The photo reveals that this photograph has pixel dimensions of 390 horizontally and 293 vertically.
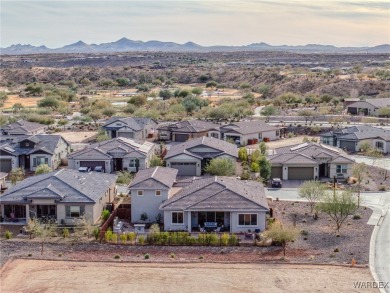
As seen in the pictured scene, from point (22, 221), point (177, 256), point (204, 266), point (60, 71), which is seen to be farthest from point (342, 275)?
point (60, 71)

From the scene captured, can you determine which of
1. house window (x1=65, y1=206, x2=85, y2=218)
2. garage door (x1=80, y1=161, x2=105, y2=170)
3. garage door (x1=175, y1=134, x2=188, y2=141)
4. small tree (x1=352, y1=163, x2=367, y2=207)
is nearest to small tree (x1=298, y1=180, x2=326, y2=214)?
small tree (x1=352, y1=163, x2=367, y2=207)

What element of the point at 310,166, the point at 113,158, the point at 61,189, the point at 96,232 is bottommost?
the point at 96,232

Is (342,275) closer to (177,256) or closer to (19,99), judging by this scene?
(177,256)

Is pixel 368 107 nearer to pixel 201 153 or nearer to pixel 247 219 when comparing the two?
pixel 201 153

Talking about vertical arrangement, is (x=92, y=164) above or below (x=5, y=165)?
above

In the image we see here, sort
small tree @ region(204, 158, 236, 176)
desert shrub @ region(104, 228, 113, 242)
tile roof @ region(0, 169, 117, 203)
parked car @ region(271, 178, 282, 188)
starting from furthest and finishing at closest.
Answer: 1. small tree @ region(204, 158, 236, 176)
2. parked car @ region(271, 178, 282, 188)
3. tile roof @ region(0, 169, 117, 203)
4. desert shrub @ region(104, 228, 113, 242)

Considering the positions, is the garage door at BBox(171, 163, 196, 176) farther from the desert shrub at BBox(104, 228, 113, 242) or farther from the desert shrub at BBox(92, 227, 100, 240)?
the desert shrub at BBox(104, 228, 113, 242)

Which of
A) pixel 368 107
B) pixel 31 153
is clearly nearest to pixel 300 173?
pixel 31 153
